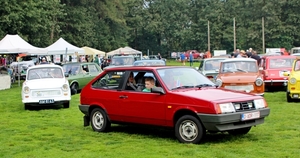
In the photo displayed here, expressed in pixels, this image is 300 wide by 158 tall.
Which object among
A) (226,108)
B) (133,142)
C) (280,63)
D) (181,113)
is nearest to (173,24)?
(280,63)

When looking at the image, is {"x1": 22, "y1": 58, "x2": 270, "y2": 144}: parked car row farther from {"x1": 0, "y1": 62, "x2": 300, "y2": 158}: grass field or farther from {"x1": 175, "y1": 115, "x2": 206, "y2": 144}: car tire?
{"x1": 0, "y1": 62, "x2": 300, "y2": 158}: grass field

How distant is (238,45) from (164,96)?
7143 cm

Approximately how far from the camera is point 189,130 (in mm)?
8570

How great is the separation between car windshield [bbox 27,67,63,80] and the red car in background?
316 inches

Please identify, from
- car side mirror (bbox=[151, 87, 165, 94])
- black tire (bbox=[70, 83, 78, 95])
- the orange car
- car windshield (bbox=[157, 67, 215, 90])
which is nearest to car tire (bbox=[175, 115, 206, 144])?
car side mirror (bbox=[151, 87, 165, 94])

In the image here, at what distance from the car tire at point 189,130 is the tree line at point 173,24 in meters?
40.9

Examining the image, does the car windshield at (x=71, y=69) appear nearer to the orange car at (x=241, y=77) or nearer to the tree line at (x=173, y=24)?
the orange car at (x=241, y=77)

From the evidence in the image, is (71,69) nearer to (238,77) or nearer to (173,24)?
(238,77)

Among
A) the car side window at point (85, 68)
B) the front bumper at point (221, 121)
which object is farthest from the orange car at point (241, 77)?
the car side window at point (85, 68)

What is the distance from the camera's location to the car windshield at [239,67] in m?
16.8

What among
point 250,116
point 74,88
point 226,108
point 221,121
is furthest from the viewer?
point 74,88

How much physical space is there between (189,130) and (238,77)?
7759mm

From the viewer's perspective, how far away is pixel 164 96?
901 centimetres

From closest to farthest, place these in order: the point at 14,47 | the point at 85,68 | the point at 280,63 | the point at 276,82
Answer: the point at 276,82, the point at 280,63, the point at 85,68, the point at 14,47
